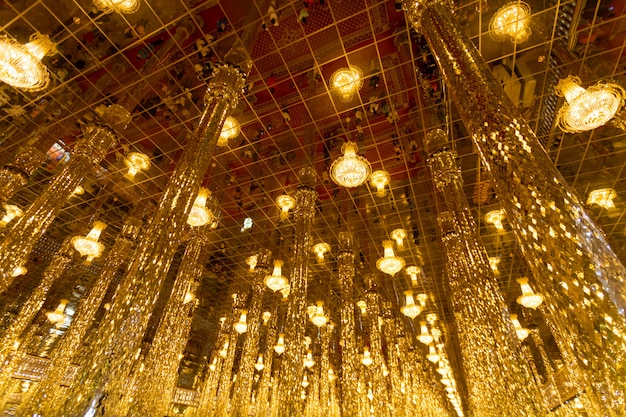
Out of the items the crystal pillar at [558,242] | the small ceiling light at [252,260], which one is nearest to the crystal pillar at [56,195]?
the small ceiling light at [252,260]

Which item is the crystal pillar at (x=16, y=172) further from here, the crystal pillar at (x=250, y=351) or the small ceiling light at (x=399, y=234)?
the small ceiling light at (x=399, y=234)

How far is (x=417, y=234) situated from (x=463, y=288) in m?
4.75

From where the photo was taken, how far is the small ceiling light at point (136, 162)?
22.4 feet

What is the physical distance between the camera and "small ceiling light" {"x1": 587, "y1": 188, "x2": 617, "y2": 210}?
7.48 metres

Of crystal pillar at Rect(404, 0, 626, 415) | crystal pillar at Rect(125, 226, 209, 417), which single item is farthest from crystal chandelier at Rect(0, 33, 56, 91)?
crystal pillar at Rect(404, 0, 626, 415)

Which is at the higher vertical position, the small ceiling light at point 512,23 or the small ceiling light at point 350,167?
the small ceiling light at point 512,23

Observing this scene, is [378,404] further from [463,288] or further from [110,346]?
[110,346]

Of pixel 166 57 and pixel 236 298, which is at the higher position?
pixel 166 57

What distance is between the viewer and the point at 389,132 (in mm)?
6320

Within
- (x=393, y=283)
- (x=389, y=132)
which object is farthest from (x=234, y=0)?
(x=393, y=283)

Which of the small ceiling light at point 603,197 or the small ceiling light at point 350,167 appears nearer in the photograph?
the small ceiling light at point 350,167

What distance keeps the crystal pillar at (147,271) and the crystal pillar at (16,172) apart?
15.4ft

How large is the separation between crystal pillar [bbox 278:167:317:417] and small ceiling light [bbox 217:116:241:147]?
1728mm

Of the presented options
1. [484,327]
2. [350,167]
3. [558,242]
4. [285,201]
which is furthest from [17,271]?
[558,242]
